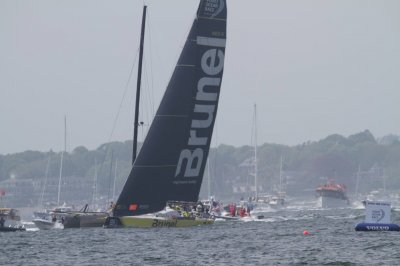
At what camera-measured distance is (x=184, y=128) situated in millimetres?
57938

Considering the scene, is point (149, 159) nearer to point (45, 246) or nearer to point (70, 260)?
point (45, 246)

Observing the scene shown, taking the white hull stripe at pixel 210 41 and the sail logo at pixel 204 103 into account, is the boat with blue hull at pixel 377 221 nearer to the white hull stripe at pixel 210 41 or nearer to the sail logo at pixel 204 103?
the sail logo at pixel 204 103

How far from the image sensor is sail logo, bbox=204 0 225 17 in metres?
59.4

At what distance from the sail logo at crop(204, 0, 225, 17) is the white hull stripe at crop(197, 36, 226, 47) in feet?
4.10

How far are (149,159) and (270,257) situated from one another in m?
19.3

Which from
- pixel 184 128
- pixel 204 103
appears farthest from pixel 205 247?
pixel 204 103

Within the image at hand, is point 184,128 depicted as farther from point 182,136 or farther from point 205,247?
point 205,247

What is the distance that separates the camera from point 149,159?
56438 mm

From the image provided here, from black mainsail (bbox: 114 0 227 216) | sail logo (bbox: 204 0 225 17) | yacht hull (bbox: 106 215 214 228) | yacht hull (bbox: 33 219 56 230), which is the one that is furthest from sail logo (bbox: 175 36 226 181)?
yacht hull (bbox: 33 219 56 230)

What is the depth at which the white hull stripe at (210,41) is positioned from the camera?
59.1 meters

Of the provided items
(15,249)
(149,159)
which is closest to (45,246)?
(15,249)

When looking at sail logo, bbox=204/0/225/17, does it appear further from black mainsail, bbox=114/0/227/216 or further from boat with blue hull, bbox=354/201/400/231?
boat with blue hull, bbox=354/201/400/231

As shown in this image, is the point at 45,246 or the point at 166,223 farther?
the point at 166,223

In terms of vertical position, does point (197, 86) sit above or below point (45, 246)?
above
